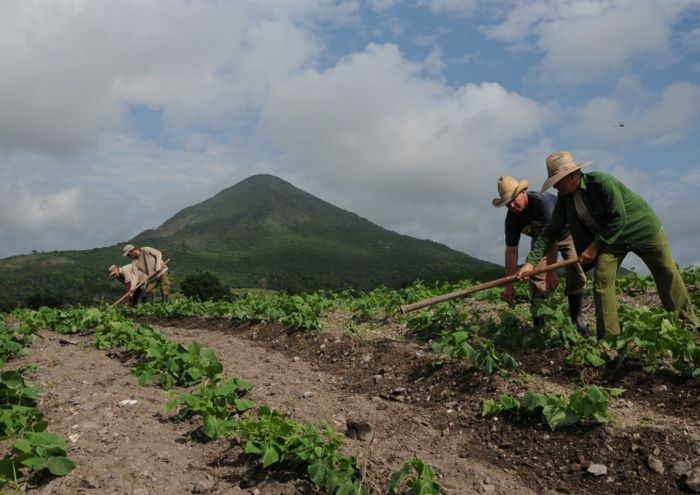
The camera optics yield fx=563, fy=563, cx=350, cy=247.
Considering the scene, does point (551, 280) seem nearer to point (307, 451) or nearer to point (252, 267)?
point (307, 451)

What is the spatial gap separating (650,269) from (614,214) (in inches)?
33.2

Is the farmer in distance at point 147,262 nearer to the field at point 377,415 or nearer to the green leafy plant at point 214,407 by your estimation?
the field at point 377,415

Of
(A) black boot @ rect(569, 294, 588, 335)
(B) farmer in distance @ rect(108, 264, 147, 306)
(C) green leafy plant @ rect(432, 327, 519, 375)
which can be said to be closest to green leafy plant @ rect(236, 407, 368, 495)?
(C) green leafy plant @ rect(432, 327, 519, 375)

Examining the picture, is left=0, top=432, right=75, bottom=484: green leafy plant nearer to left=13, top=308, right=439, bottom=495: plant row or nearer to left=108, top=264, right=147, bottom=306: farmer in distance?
left=13, top=308, right=439, bottom=495: plant row

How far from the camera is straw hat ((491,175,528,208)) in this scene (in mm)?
6497

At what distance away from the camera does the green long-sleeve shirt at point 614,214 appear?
5.66 meters

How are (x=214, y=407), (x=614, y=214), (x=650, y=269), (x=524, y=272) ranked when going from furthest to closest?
1. (x=524, y=272)
2. (x=650, y=269)
3. (x=614, y=214)
4. (x=214, y=407)

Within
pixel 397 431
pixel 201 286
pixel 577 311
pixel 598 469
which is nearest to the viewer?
pixel 598 469

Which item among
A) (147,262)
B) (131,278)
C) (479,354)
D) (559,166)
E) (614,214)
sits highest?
(559,166)

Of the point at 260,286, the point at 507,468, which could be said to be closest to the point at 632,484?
the point at 507,468

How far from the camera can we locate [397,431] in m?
4.60

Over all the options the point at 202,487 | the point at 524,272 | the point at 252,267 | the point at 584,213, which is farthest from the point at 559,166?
the point at 252,267

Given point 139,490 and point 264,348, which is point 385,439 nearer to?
point 139,490

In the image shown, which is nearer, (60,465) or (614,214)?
(60,465)
